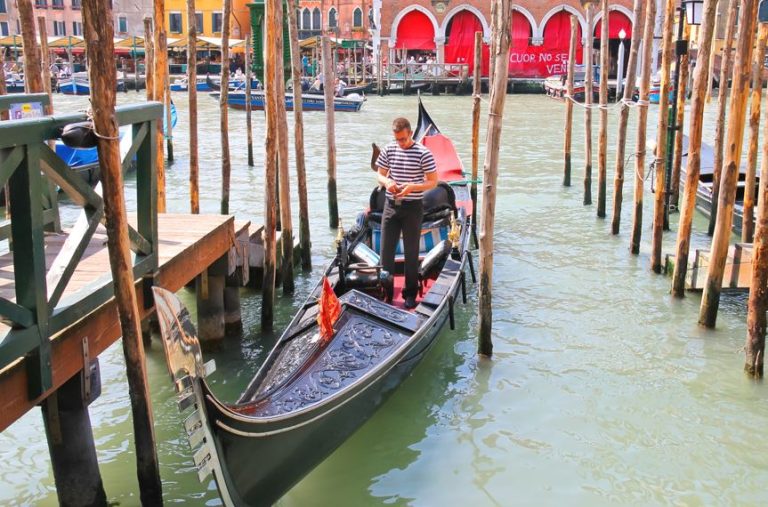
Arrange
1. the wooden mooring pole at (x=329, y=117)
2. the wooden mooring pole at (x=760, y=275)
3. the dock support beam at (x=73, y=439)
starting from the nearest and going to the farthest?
the dock support beam at (x=73, y=439) < the wooden mooring pole at (x=760, y=275) < the wooden mooring pole at (x=329, y=117)

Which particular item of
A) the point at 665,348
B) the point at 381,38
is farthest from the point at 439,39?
the point at 665,348

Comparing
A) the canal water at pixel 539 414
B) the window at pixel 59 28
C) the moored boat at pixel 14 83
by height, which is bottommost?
the canal water at pixel 539 414

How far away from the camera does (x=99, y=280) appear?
288 centimetres

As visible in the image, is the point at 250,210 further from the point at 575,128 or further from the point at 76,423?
the point at 575,128

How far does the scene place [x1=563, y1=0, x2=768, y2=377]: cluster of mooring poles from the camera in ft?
12.6

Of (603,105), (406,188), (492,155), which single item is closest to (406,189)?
(406,188)

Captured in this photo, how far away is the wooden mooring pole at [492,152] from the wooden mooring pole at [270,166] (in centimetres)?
124

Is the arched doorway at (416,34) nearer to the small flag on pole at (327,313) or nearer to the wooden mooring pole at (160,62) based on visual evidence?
the wooden mooring pole at (160,62)

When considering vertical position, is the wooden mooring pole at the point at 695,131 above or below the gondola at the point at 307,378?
above

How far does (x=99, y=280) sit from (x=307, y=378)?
0.86 metres

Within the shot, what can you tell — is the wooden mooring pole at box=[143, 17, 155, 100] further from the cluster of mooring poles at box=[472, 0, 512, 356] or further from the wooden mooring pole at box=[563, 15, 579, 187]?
the wooden mooring pole at box=[563, 15, 579, 187]

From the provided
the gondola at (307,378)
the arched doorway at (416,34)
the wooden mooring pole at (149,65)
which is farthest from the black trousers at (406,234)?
the arched doorway at (416,34)

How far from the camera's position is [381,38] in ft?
88.9

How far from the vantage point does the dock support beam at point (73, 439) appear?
2.70m
